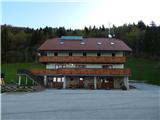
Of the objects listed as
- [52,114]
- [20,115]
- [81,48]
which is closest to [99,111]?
[52,114]

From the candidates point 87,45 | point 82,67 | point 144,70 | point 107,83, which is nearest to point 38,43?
point 144,70

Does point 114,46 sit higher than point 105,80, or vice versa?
point 114,46

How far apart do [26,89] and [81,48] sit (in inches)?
536

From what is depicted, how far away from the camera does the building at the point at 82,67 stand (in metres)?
49.2

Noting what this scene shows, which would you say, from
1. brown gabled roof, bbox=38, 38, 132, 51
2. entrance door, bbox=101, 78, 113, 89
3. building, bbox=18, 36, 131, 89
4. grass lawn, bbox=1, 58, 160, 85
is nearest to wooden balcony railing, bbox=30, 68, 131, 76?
building, bbox=18, 36, 131, 89

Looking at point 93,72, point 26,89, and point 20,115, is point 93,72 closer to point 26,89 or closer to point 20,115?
point 26,89

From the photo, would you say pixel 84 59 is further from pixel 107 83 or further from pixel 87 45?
pixel 107 83

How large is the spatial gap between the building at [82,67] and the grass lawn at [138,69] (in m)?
11.8

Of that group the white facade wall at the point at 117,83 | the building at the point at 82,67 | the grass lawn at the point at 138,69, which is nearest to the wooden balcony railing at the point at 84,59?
the building at the point at 82,67

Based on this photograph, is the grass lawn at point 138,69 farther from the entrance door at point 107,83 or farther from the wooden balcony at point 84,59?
the entrance door at point 107,83

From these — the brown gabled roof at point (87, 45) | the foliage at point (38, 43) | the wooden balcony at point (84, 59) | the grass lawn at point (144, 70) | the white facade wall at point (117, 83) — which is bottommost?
the white facade wall at point (117, 83)

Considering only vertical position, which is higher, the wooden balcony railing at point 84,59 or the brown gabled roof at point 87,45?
the brown gabled roof at point 87,45

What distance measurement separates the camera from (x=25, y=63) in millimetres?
88312

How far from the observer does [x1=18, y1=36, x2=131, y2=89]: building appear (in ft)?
161
